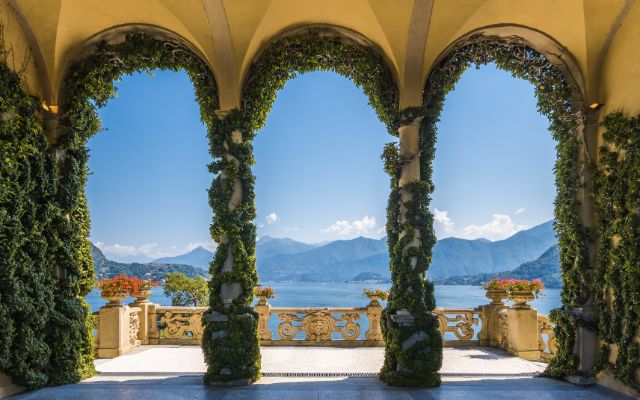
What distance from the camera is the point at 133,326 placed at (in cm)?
853

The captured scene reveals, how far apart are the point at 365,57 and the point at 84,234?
4965mm

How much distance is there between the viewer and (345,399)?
5008 millimetres

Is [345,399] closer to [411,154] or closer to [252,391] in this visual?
[252,391]

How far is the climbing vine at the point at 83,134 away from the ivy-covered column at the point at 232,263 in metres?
0.41

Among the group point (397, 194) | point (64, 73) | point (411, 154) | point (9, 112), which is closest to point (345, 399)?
point (397, 194)

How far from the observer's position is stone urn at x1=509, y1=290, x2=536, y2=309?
7.83 metres

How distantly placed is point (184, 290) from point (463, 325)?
380 inches

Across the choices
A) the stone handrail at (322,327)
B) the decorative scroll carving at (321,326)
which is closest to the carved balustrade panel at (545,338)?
the stone handrail at (322,327)

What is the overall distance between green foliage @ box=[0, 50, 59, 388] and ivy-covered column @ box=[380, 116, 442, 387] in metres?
4.55

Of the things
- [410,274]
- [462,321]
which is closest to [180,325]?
[410,274]

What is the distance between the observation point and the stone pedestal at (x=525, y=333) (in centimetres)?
766

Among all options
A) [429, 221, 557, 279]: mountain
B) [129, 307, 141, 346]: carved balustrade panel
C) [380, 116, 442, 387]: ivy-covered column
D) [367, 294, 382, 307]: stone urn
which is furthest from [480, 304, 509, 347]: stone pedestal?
[429, 221, 557, 279]: mountain

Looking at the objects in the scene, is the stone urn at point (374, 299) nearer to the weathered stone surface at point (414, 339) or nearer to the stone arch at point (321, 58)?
the weathered stone surface at point (414, 339)

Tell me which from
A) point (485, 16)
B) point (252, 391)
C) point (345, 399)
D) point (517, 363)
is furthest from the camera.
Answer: point (517, 363)
